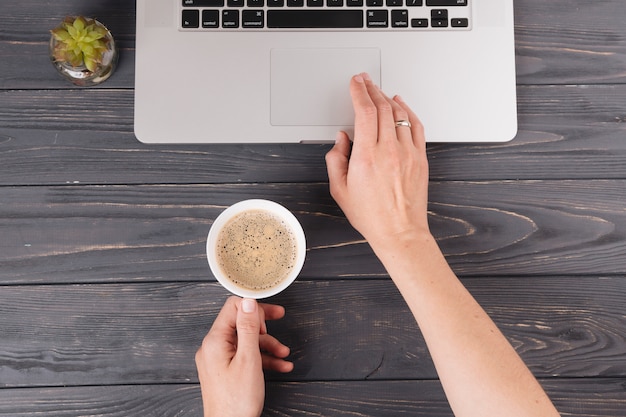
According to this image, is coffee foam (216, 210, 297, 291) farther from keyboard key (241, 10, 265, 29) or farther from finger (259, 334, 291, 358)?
keyboard key (241, 10, 265, 29)

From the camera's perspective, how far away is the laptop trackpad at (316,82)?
30.0 inches

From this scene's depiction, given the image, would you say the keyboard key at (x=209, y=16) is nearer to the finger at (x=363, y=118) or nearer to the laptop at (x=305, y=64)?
the laptop at (x=305, y=64)

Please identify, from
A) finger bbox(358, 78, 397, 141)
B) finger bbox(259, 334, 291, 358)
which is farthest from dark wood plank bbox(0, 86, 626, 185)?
finger bbox(259, 334, 291, 358)

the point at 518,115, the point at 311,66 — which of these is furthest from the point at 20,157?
the point at 518,115

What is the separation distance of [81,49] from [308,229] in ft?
1.34

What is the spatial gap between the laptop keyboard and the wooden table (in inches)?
5.3

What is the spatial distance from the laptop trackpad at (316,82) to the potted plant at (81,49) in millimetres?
242

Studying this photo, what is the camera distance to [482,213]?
81 centimetres

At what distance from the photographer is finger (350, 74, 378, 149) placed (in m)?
0.71

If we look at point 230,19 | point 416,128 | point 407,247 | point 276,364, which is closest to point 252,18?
point 230,19

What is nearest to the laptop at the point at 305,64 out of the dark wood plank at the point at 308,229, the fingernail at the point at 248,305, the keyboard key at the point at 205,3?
the keyboard key at the point at 205,3

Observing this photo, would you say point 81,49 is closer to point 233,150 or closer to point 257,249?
point 233,150

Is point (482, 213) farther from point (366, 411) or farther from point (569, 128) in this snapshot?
point (366, 411)

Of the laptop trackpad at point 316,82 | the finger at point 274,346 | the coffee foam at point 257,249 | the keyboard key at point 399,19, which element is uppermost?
the keyboard key at point 399,19
